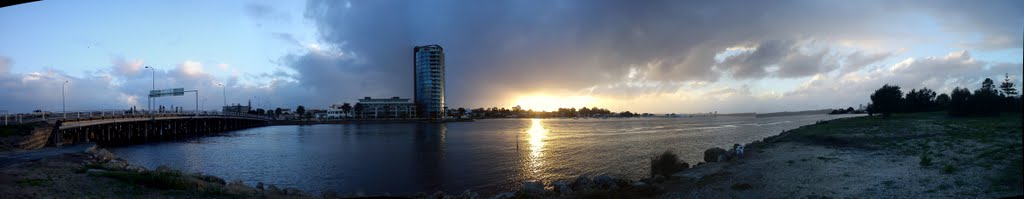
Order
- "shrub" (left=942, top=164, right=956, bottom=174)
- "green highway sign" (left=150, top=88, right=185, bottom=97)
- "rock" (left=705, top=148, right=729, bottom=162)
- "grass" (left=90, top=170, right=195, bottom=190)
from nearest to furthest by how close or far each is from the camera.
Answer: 1. "grass" (left=90, top=170, right=195, bottom=190)
2. "shrub" (left=942, top=164, right=956, bottom=174)
3. "rock" (left=705, top=148, right=729, bottom=162)
4. "green highway sign" (left=150, top=88, right=185, bottom=97)

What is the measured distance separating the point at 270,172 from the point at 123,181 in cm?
1607

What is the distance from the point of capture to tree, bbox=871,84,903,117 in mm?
65419

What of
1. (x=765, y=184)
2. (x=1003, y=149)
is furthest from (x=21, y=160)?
(x=1003, y=149)

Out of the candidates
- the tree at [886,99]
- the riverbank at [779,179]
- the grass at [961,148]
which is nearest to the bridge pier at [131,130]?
the riverbank at [779,179]

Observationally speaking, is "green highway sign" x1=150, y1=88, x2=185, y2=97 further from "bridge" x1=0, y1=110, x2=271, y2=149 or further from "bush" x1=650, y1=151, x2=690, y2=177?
"bush" x1=650, y1=151, x2=690, y2=177

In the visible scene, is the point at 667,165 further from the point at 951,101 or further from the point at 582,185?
the point at 951,101

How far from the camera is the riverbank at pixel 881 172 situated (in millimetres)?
14195

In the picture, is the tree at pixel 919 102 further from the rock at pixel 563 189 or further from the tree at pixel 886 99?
the rock at pixel 563 189

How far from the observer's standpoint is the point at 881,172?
17.7 metres

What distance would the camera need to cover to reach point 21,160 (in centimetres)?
2086

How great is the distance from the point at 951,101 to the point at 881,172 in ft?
153

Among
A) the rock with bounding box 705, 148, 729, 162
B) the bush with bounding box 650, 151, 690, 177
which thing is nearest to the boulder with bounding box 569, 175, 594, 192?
the bush with bounding box 650, 151, 690, 177

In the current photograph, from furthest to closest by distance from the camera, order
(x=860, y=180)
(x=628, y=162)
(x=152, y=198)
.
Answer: (x=628, y=162) → (x=860, y=180) → (x=152, y=198)

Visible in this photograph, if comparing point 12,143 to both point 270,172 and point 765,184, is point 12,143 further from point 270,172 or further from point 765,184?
point 765,184
